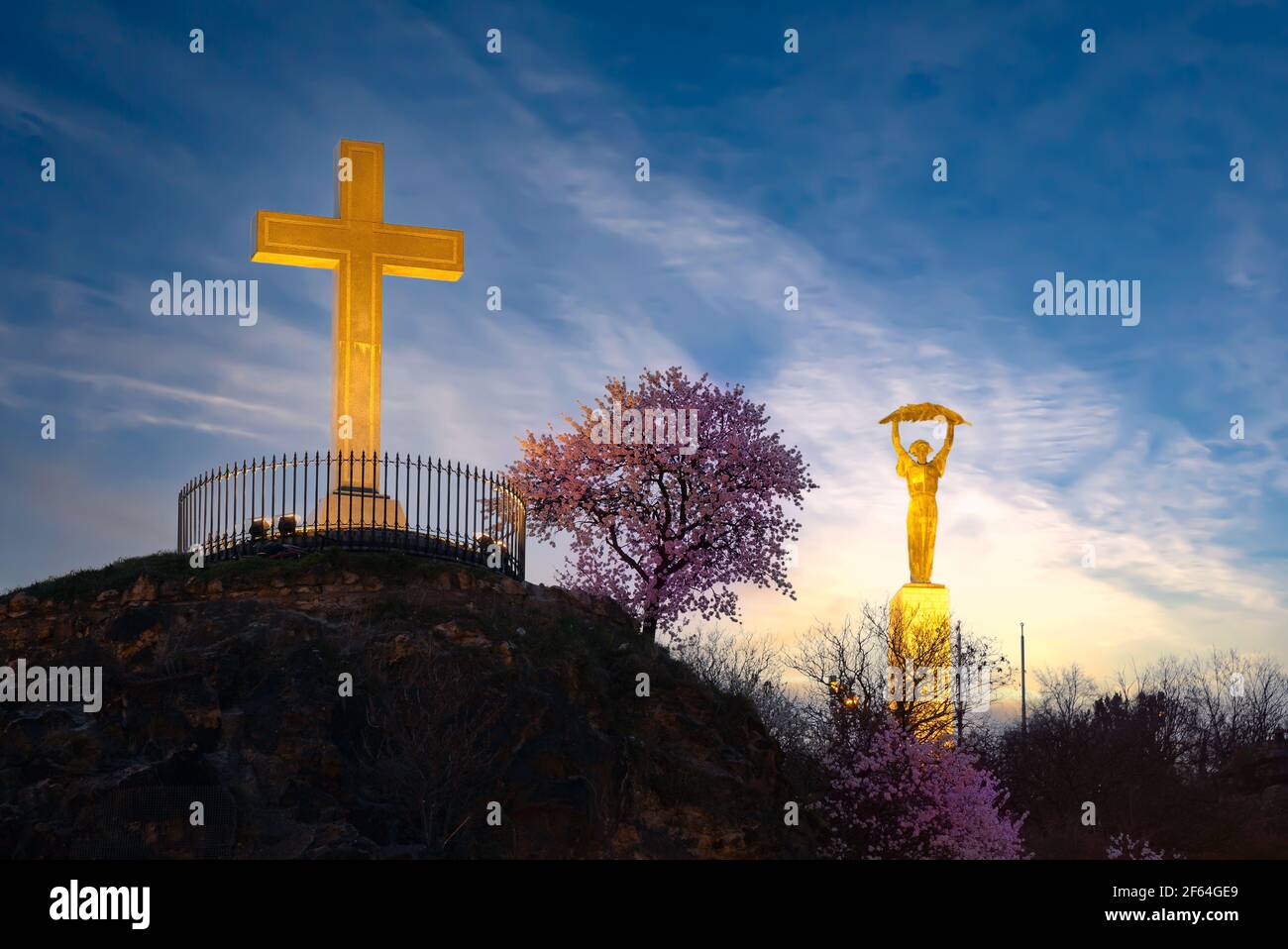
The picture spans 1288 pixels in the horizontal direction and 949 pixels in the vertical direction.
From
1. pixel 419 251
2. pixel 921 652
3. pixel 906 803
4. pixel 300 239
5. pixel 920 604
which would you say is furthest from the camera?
pixel 920 604

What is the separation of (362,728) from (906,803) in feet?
34.8

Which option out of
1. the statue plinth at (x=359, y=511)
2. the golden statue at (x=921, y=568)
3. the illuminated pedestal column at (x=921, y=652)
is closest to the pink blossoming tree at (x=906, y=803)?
the illuminated pedestal column at (x=921, y=652)

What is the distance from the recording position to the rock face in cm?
1741

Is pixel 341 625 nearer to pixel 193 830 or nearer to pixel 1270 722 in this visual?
pixel 193 830

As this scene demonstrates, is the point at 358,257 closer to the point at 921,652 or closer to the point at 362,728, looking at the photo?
the point at 362,728

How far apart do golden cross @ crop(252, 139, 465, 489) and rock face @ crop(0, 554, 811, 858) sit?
3766 millimetres

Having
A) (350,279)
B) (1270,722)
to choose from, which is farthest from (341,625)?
(1270,722)

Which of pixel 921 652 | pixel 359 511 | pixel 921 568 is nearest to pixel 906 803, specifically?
pixel 921 652

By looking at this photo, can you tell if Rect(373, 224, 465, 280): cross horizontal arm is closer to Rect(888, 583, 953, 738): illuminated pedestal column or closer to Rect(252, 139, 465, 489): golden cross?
Rect(252, 139, 465, 489): golden cross

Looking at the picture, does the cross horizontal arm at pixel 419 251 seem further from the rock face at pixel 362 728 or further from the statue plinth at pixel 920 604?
the statue plinth at pixel 920 604

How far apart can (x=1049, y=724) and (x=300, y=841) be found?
103ft

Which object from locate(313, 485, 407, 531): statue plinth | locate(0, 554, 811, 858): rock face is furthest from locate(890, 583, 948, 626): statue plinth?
locate(313, 485, 407, 531): statue plinth

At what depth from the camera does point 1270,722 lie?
58531 millimetres

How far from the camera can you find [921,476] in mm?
38031
